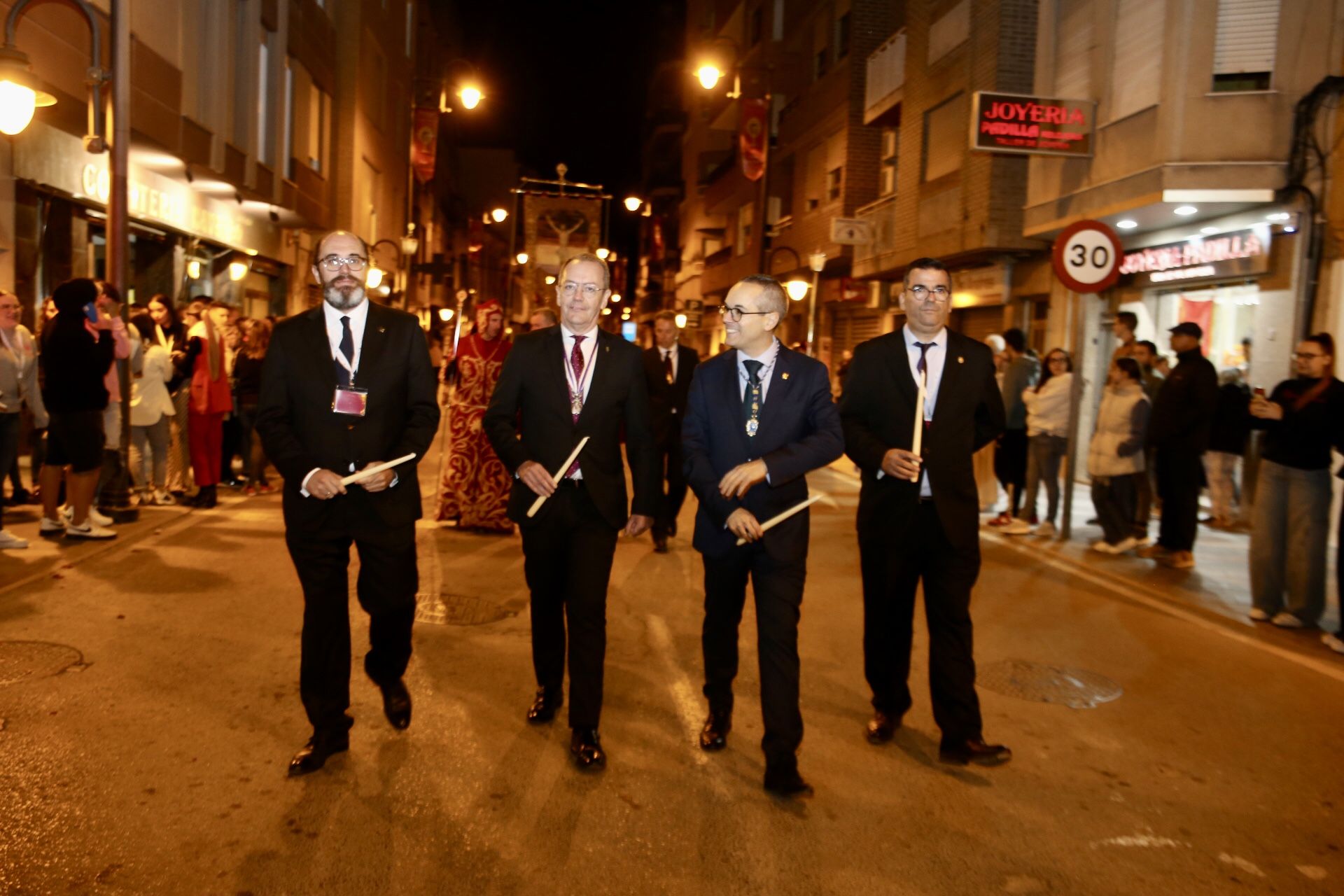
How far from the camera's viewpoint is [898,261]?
906 inches

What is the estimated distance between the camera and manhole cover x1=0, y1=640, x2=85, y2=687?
5676mm

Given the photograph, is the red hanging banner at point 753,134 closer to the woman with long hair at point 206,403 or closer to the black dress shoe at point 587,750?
the woman with long hair at point 206,403

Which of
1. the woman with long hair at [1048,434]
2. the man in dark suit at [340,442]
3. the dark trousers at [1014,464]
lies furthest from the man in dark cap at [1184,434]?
the man in dark suit at [340,442]

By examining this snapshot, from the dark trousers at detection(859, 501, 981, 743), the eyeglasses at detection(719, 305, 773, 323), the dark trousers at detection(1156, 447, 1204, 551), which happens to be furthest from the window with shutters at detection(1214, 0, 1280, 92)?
the eyeglasses at detection(719, 305, 773, 323)

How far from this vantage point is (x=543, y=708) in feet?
17.5

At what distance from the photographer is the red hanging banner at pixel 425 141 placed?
29.5 m

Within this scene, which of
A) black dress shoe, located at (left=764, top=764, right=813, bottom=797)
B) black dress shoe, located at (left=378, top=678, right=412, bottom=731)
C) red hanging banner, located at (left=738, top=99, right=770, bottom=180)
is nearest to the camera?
black dress shoe, located at (left=764, top=764, right=813, bottom=797)

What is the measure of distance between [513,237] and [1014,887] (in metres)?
46.7

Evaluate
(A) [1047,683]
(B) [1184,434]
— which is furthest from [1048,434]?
(A) [1047,683]

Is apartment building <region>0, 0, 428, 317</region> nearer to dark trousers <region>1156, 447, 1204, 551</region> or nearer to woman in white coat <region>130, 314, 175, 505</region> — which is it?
woman in white coat <region>130, 314, 175, 505</region>

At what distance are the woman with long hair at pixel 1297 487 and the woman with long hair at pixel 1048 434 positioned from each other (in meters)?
3.65

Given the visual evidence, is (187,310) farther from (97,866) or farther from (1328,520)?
(1328,520)

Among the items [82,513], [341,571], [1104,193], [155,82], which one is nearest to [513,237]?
[155,82]

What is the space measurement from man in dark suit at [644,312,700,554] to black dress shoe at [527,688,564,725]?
4.74m
